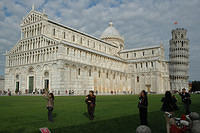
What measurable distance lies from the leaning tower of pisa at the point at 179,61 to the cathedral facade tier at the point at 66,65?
1118cm

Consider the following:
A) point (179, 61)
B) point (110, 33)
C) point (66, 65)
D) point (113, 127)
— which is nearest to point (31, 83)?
point (66, 65)

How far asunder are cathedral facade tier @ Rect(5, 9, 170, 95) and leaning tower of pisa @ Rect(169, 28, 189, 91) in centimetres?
1118

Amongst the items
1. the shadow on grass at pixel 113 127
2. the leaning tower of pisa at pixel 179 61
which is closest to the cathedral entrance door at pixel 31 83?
the shadow on grass at pixel 113 127

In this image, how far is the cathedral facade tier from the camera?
43781 millimetres

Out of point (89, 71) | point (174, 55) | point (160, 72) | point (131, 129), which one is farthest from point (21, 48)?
point (174, 55)

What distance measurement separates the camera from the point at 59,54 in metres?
42.6

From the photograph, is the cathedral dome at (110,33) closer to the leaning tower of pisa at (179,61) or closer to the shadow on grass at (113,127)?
the leaning tower of pisa at (179,61)

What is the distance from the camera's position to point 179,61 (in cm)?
7838

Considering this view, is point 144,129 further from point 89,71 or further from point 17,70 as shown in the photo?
point 17,70

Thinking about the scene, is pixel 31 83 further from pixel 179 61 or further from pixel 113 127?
pixel 179 61

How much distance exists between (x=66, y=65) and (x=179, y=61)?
53.1m

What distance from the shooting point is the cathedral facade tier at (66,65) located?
1724 inches

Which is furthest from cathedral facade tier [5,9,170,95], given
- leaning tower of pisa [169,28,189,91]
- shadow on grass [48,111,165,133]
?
shadow on grass [48,111,165,133]

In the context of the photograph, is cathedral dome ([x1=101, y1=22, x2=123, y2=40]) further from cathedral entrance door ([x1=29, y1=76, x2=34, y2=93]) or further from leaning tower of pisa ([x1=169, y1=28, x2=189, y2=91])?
cathedral entrance door ([x1=29, y1=76, x2=34, y2=93])
